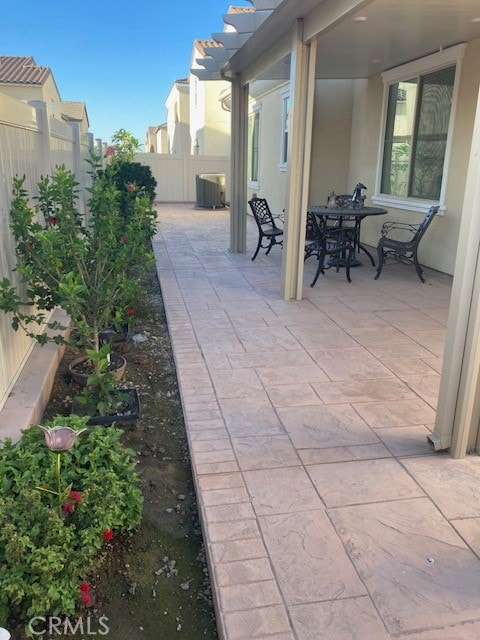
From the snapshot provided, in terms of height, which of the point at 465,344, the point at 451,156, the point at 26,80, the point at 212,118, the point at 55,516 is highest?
the point at 26,80

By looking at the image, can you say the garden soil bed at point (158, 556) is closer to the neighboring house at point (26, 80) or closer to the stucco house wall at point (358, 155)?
the stucco house wall at point (358, 155)

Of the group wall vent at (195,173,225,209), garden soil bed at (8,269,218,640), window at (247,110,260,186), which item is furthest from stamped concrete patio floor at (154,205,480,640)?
wall vent at (195,173,225,209)

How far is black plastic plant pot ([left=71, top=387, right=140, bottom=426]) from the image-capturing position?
10.5 feet

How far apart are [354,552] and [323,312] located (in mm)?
3452

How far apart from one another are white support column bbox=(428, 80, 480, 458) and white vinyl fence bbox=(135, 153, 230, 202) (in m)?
15.7

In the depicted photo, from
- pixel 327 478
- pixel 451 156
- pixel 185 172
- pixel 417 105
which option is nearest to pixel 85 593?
pixel 327 478

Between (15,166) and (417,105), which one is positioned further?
(417,105)

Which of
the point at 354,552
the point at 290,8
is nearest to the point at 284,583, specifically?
the point at 354,552

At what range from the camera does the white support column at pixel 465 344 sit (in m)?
2.42

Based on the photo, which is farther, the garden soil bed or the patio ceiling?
the patio ceiling

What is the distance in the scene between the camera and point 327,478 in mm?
2592

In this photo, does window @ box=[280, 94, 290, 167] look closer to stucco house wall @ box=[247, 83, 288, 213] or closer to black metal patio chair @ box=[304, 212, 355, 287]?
stucco house wall @ box=[247, 83, 288, 213]

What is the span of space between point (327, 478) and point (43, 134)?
3.48m

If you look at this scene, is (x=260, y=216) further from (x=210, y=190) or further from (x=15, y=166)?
(x=210, y=190)
